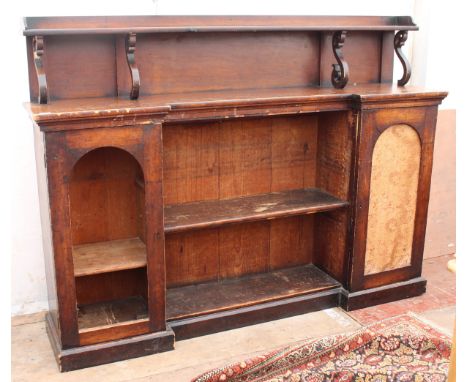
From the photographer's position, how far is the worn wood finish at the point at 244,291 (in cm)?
313

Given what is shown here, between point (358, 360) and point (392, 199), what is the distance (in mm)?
1192

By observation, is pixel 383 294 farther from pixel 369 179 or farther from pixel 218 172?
pixel 218 172

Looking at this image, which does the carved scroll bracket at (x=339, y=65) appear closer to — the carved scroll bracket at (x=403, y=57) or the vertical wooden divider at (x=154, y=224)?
the carved scroll bracket at (x=403, y=57)

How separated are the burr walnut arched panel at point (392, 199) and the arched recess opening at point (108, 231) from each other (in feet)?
4.25

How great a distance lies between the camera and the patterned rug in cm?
228

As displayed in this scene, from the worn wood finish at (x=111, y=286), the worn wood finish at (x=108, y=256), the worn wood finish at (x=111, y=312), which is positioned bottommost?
the worn wood finish at (x=111, y=312)

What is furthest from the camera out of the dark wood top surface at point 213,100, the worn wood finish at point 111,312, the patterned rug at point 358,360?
the worn wood finish at point 111,312

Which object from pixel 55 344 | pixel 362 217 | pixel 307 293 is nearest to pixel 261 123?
pixel 362 217

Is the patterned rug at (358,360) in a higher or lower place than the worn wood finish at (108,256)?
lower

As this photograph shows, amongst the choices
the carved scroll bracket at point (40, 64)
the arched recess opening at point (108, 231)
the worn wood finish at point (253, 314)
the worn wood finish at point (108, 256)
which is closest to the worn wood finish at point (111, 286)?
the arched recess opening at point (108, 231)

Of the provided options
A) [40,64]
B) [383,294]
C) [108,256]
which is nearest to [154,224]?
[108,256]

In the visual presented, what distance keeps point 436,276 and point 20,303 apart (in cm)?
262

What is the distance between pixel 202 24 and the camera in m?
3.00

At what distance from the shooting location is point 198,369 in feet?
9.19
